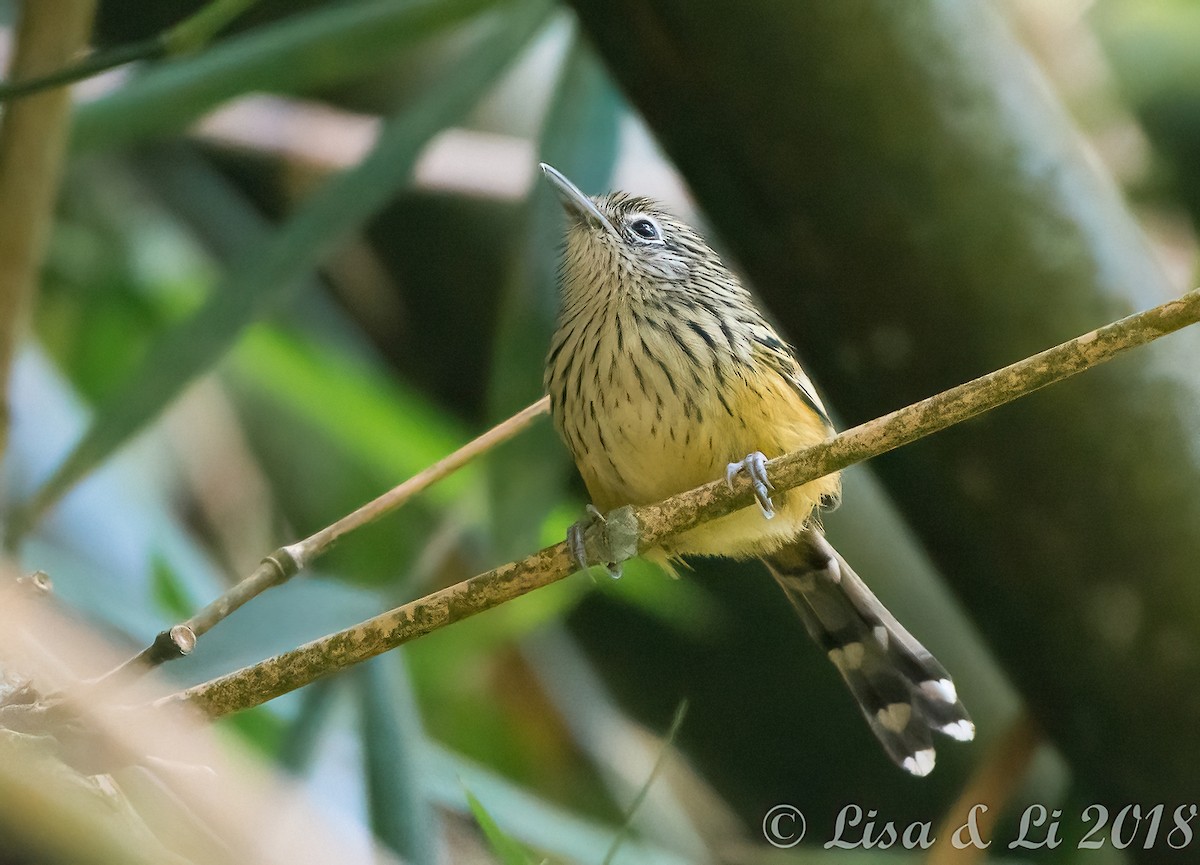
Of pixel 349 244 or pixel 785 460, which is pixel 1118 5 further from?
pixel 785 460

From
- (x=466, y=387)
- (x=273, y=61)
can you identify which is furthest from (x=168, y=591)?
(x=273, y=61)

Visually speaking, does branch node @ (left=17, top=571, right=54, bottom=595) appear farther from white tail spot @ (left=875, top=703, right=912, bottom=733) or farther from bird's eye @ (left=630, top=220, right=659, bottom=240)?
white tail spot @ (left=875, top=703, right=912, bottom=733)

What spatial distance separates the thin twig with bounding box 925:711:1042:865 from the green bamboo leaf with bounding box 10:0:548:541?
A: 49.0 inches

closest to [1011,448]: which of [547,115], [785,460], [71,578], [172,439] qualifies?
[785,460]

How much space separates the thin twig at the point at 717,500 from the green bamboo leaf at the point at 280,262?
2.91 feet

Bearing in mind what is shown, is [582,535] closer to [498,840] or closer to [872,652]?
[498,840]

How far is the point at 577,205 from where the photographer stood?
73.1 inches

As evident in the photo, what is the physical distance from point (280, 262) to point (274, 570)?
90cm

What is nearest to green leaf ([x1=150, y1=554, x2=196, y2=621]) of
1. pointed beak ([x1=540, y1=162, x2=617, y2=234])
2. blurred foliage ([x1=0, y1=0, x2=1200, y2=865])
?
blurred foliage ([x1=0, y1=0, x2=1200, y2=865])

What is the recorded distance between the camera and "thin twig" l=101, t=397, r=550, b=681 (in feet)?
3.12

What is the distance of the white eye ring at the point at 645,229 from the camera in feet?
6.40

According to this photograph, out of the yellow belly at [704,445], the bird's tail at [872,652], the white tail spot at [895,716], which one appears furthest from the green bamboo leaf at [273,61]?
the white tail spot at [895,716]

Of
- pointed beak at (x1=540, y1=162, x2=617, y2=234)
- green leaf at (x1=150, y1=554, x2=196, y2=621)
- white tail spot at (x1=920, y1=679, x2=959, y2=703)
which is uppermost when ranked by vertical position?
pointed beak at (x1=540, y1=162, x2=617, y2=234)

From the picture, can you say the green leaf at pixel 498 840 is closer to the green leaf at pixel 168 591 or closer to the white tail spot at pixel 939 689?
the white tail spot at pixel 939 689
